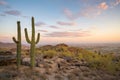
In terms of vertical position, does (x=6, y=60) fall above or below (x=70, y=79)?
above

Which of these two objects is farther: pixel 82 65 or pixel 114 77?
pixel 82 65

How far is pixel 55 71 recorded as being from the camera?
12.9m

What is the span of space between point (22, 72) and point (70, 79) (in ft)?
10.4

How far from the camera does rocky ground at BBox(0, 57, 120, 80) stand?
1126cm

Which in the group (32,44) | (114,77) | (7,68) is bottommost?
(114,77)

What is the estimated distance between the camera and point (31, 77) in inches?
438

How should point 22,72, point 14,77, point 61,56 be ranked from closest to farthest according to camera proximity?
point 14,77
point 22,72
point 61,56

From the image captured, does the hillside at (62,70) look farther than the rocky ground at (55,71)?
Yes

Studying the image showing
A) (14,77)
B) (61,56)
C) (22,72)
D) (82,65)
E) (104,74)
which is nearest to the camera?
(14,77)

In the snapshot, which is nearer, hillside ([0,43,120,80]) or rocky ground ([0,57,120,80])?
rocky ground ([0,57,120,80])

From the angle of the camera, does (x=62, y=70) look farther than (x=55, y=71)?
Yes

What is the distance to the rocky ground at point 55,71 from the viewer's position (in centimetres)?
1126

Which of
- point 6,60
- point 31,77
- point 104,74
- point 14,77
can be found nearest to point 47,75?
point 31,77

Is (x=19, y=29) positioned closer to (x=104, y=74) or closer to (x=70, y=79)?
(x=70, y=79)
